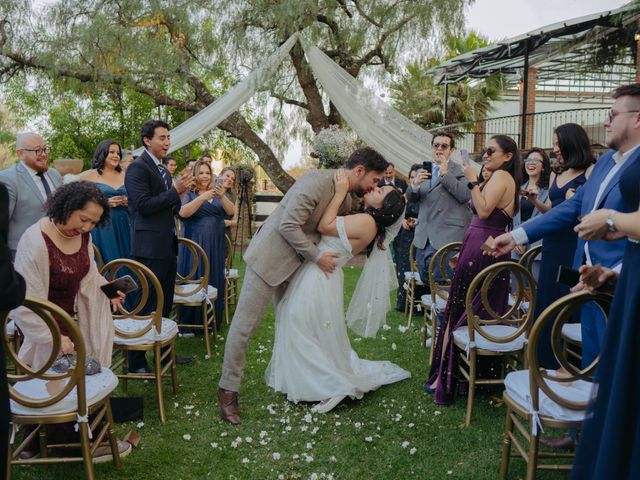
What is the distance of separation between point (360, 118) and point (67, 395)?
247 inches

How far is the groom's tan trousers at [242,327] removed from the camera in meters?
3.47

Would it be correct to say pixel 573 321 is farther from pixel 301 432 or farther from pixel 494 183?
pixel 301 432

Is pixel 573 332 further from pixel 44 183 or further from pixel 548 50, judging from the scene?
pixel 548 50

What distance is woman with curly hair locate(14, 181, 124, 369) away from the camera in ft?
8.47

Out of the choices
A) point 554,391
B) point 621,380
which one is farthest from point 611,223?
point 554,391

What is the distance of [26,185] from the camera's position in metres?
4.00

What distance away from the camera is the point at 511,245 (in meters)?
2.87

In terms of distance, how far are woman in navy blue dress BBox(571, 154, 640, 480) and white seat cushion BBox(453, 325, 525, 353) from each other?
4.83ft

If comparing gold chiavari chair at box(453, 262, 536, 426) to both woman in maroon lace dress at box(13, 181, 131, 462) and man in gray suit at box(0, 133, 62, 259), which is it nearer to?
woman in maroon lace dress at box(13, 181, 131, 462)

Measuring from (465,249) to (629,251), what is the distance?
6.04 ft

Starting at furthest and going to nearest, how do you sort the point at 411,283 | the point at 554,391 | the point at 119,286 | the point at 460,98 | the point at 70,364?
the point at 460,98
the point at 411,283
the point at 119,286
the point at 70,364
the point at 554,391

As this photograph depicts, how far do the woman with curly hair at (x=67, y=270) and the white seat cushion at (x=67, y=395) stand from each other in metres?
0.14

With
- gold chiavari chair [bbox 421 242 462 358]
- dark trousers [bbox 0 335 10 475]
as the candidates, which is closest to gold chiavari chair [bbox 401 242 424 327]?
gold chiavari chair [bbox 421 242 462 358]

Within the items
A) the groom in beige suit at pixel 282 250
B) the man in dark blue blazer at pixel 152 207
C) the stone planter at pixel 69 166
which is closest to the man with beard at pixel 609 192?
the groom in beige suit at pixel 282 250
